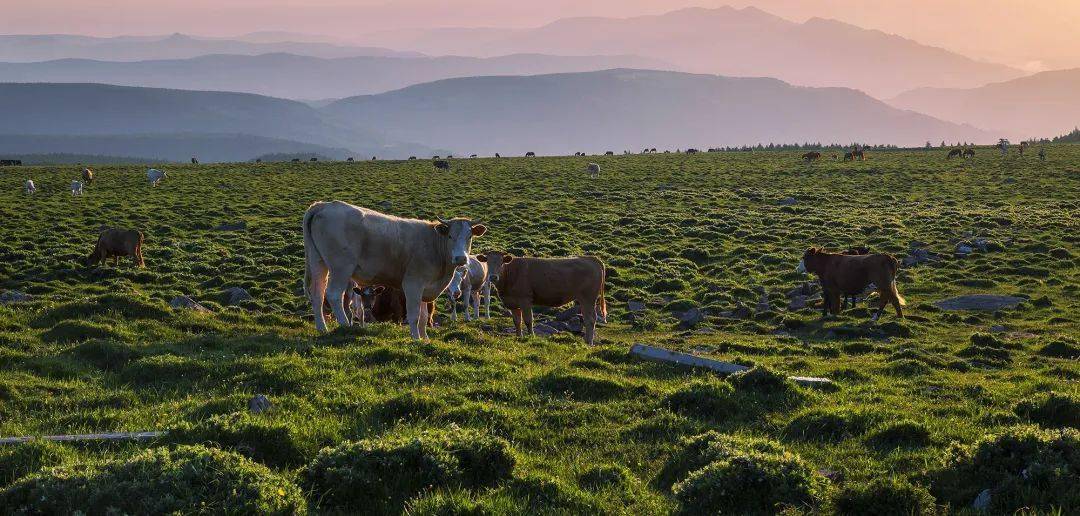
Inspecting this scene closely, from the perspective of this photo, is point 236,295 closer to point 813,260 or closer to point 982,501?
point 813,260

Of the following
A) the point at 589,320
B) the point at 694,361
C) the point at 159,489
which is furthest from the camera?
the point at 589,320

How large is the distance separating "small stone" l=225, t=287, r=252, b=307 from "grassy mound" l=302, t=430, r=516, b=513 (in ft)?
49.7

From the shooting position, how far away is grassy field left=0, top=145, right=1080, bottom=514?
6859mm

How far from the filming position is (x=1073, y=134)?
334 feet

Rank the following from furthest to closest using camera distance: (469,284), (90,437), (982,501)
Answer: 1. (469,284)
2. (90,437)
3. (982,501)

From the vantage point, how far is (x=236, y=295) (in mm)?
21766

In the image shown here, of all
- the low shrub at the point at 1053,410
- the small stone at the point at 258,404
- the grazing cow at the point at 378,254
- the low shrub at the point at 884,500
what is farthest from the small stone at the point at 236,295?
the low shrub at the point at 1053,410

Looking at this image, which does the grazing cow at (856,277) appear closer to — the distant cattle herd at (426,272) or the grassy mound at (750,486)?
the distant cattle herd at (426,272)

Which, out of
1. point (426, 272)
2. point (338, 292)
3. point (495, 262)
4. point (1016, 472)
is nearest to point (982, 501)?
point (1016, 472)

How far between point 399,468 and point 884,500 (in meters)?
4.21

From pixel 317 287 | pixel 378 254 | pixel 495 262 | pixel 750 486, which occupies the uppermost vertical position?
pixel 378 254

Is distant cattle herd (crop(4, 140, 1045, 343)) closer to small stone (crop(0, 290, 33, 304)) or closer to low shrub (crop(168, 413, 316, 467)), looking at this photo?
small stone (crop(0, 290, 33, 304))

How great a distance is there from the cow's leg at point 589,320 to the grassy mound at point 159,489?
1179 centimetres

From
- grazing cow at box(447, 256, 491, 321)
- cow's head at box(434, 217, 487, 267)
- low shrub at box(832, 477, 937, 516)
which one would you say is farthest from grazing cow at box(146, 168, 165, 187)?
low shrub at box(832, 477, 937, 516)
